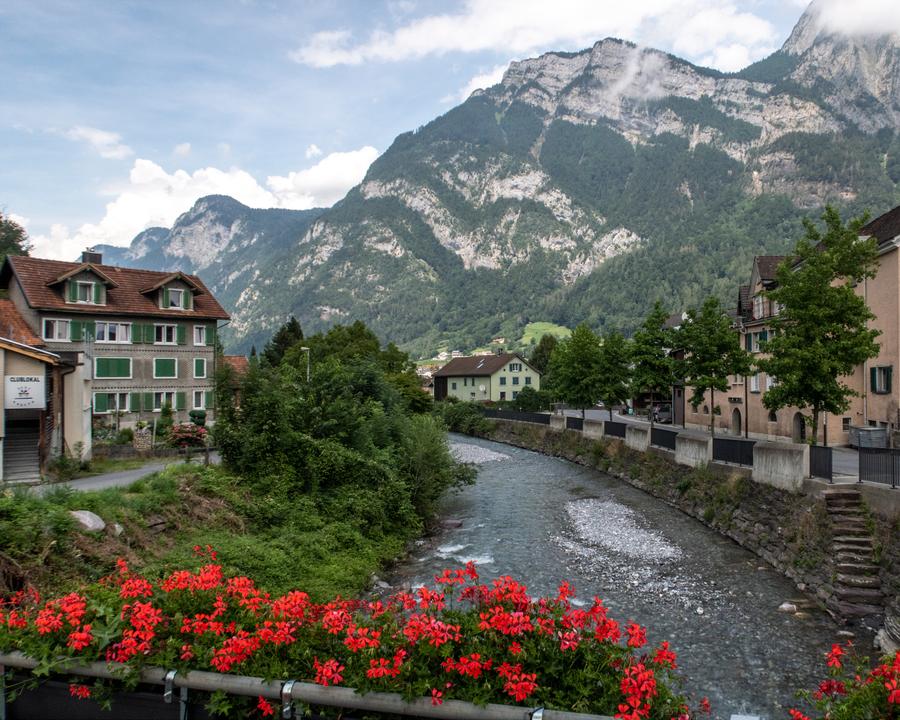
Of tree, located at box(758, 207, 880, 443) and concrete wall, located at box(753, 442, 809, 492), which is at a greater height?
tree, located at box(758, 207, 880, 443)

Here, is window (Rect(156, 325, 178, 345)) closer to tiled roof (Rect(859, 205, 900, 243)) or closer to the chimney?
the chimney

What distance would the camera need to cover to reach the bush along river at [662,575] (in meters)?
13.0

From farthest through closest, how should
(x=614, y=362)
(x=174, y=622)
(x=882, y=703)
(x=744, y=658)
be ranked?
(x=614, y=362) < (x=744, y=658) < (x=174, y=622) < (x=882, y=703)

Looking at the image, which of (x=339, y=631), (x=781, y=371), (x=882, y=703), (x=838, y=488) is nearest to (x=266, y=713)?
(x=339, y=631)

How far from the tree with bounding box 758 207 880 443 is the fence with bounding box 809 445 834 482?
5131 millimetres

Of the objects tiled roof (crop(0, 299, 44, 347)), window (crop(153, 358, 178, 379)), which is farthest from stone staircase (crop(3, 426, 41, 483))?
window (crop(153, 358, 178, 379))

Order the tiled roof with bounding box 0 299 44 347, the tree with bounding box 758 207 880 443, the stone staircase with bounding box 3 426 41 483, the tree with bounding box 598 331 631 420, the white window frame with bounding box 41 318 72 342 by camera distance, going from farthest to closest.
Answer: the tree with bounding box 598 331 631 420, the white window frame with bounding box 41 318 72 342, the tiled roof with bounding box 0 299 44 347, the stone staircase with bounding box 3 426 41 483, the tree with bounding box 758 207 880 443

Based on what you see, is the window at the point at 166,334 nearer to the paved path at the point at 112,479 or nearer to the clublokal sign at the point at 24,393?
the paved path at the point at 112,479

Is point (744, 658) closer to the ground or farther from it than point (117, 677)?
closer to the ground

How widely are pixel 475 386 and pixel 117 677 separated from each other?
358 ft

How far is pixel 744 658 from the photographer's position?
44.6ft

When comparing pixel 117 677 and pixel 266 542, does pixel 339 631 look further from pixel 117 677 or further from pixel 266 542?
pixel 266 542

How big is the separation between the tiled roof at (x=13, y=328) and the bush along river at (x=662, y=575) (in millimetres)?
23282

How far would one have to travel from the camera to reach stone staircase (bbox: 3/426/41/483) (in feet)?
82.8
